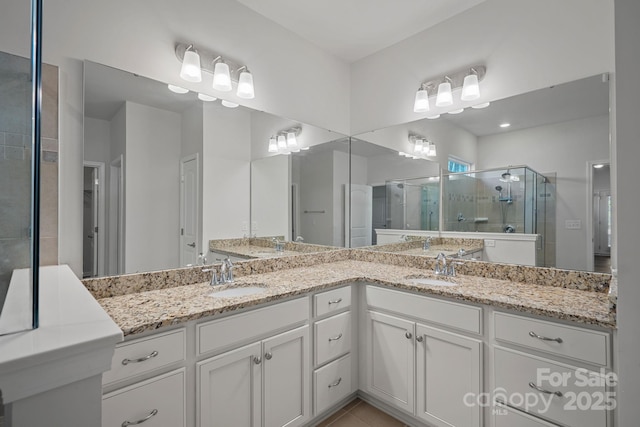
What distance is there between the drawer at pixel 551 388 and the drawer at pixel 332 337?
2.77ft

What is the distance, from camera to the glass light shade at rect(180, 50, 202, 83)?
1.80 metres

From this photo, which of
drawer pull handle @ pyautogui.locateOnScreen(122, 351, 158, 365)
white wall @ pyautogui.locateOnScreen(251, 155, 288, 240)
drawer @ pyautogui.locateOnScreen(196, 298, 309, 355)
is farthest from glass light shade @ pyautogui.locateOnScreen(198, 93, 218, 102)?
drawer pull handle @ pyautogui.locateOnScreen(122, 351, 158, 365)

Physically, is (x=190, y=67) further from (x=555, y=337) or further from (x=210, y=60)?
(x=555, y=337)

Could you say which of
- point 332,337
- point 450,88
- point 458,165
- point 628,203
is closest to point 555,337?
point 628,203

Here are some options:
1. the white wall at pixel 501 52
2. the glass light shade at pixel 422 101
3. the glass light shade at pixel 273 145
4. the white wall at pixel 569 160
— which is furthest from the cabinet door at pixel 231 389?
the white wall at pixel 501 52

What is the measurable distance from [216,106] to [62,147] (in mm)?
870

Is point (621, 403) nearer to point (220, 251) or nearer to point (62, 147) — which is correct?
point (220, 251)

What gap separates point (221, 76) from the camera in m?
1.95

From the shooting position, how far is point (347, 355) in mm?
1996

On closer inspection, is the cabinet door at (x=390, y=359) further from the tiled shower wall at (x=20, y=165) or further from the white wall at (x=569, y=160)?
the tiled shower wall at (x=20, y=165)

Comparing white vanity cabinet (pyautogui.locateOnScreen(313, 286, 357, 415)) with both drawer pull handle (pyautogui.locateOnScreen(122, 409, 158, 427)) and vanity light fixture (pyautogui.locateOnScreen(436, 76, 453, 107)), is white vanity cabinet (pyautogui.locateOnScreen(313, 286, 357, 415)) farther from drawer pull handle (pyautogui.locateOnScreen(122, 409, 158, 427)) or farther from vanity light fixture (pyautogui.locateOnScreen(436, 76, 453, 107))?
vanity light fixture (pyautogui.locateOnScreen(436, 76, 453, 107))

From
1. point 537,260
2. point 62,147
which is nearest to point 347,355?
point 537,260

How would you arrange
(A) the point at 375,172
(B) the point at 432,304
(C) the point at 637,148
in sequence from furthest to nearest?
1. (A) the point at 375,172
2. (B) the point at 432,304
3. (C) the point at 637,148

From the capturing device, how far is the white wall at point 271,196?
2.30 m
